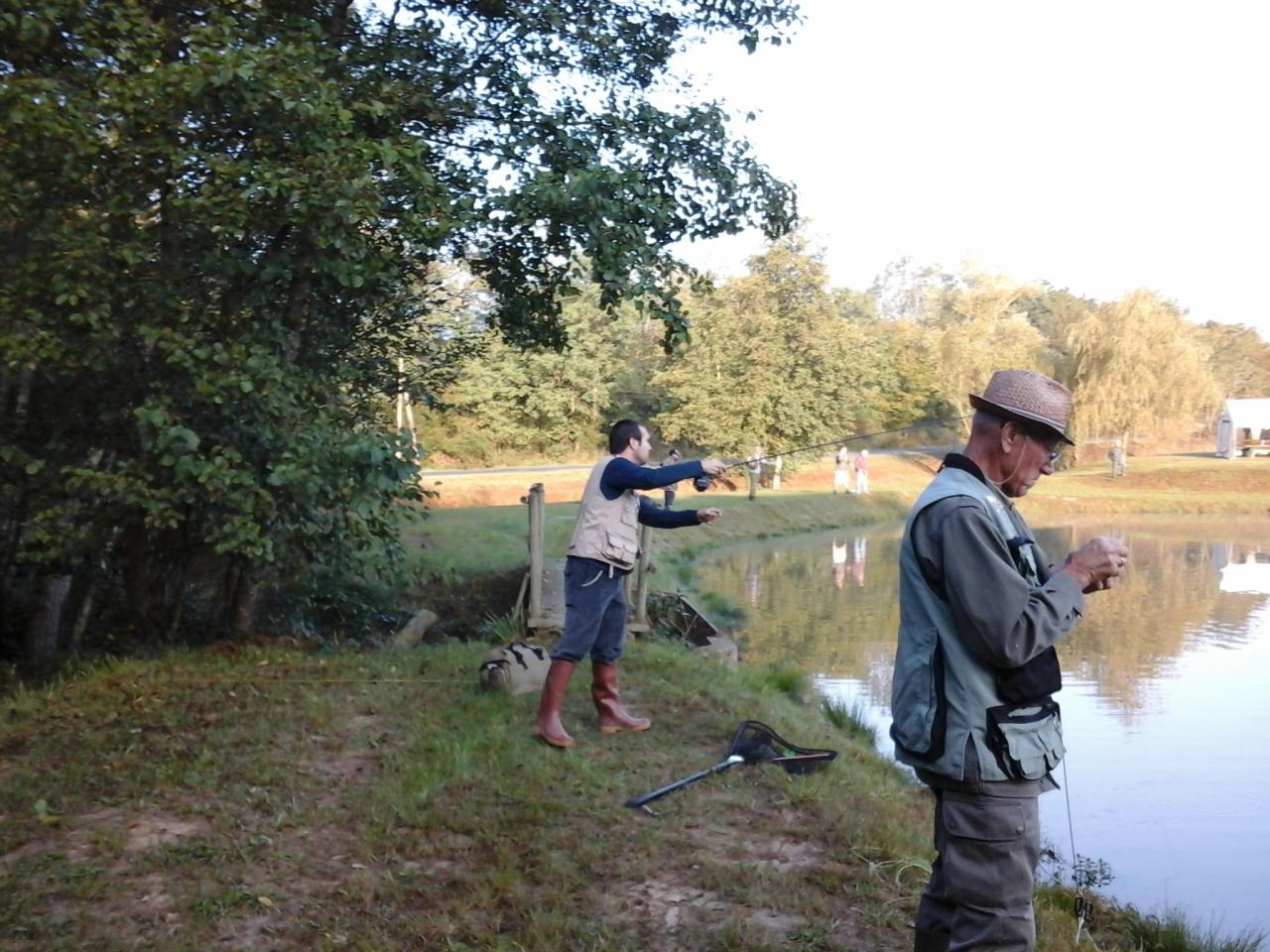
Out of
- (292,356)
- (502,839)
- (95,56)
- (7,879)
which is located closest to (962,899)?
(502,839)

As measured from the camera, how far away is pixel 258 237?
7.95 meters

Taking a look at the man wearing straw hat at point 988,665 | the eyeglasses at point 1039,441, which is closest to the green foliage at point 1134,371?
the eyeglasses at point 1039,441

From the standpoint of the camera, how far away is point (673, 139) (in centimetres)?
850

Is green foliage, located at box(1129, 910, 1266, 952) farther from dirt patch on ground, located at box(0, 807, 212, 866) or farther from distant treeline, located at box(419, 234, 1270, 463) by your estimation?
distant treeline, located at box(419, 234, 1270, 463)

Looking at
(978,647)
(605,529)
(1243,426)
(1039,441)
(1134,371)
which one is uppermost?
(1134,371)

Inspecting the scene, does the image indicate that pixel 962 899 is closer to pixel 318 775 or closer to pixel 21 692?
pixel 318 775

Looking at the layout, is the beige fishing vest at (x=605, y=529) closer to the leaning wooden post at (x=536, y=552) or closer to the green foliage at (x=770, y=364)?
the leaning wooden post at (x=536, y=552)

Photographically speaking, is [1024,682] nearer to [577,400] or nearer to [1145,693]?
[1145,693]

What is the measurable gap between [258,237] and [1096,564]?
6.22 m

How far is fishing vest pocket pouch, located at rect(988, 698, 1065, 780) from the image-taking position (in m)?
3.25

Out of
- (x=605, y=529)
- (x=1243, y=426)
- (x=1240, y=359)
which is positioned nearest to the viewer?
(x=605, y=529)

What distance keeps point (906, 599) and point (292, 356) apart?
5.84 meters

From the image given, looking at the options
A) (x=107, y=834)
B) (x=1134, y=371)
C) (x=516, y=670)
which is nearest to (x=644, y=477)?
(x=516, y=670)

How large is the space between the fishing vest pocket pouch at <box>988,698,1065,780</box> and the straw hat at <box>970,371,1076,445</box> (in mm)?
782
